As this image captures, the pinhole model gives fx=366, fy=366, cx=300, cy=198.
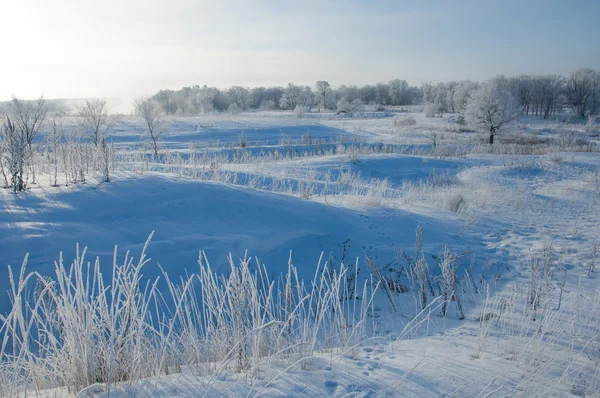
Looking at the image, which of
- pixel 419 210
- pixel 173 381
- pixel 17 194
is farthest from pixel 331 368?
pixel 419 210

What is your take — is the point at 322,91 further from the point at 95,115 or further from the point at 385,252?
the point at 385,252

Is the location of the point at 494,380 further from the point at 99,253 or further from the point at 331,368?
the point at 99,253

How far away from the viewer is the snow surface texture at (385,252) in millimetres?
2615

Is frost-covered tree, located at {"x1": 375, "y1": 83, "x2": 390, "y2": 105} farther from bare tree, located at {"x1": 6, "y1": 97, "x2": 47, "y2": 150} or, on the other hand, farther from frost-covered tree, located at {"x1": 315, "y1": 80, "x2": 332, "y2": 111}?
bare tree, located at {"x1": 6, "y1": 97, "x2": 47, "y2": 150}

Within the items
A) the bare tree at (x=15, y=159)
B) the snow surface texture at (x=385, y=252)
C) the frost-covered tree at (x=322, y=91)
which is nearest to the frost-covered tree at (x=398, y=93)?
the frost-covered tree at (x=322, y=91)

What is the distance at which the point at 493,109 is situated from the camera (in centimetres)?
3003

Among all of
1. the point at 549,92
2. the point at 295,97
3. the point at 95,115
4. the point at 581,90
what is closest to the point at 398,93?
the point at 295,97

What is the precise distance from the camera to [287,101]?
75312mm

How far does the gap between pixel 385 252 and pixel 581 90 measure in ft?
227

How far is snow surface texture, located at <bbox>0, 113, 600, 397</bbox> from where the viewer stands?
2.62 metres

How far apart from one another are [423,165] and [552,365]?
1543 centimetres

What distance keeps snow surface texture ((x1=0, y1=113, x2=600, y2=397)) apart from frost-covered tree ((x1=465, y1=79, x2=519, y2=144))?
18.4m

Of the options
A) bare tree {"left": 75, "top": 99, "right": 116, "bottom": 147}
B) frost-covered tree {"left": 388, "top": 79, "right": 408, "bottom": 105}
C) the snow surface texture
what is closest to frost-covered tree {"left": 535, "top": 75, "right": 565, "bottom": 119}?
frost-covered tree {"left": 388, "top": 79, "right": 408, "bottom": 105}

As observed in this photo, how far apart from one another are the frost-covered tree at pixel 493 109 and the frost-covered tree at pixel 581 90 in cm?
3774
